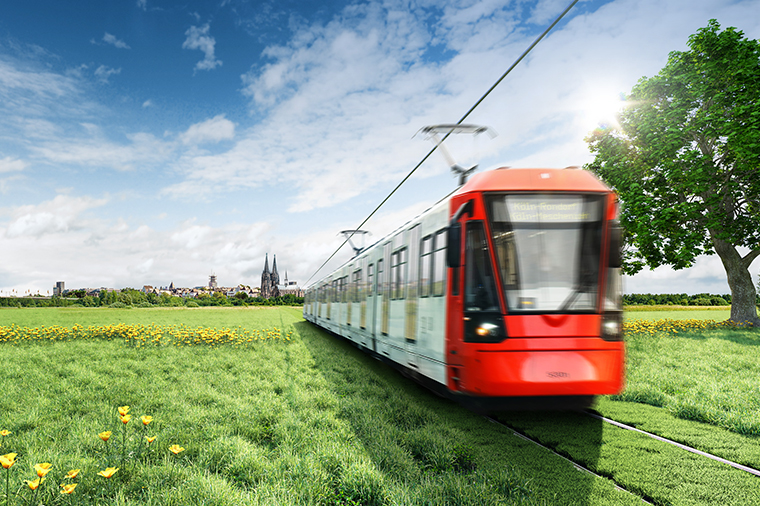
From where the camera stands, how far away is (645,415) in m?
6.59

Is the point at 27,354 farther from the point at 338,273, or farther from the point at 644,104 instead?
the point at 644,104

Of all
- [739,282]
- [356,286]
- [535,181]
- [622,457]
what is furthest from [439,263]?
[739,282]

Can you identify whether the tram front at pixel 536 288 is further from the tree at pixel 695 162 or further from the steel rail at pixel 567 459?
the tree at pixel 695 162

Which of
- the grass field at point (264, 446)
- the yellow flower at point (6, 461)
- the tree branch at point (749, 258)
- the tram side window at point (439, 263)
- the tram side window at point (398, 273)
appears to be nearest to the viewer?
the yellow flower at point (6, 461)

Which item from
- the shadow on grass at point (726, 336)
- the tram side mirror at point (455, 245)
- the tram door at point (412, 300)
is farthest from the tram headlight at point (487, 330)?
the shadow on grass at point (726, 336)

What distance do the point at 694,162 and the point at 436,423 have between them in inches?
738

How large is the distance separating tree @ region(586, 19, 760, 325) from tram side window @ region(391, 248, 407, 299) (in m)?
14.3

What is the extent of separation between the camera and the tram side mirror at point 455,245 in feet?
18.7

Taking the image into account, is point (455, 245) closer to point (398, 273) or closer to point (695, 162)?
point (398, 273)

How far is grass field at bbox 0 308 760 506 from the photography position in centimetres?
362

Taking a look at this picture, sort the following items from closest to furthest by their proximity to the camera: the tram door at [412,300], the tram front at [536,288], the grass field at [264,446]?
the grass field at [264,446] < the tram front at [536,288] < the tram door at [412,300]

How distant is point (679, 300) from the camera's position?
64375mm

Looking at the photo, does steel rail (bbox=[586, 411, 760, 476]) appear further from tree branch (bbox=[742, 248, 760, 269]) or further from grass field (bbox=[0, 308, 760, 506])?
tree branch (bbox=[742, 248, 760, 269])

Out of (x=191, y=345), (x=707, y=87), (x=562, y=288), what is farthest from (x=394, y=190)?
(x=707, y=87)
